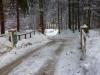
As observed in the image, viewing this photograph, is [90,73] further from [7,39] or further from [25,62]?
[7,39]

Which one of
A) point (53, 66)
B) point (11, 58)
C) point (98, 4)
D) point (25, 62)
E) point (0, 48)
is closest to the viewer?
point (53, 66)

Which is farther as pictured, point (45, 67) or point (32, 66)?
point (32, 66)

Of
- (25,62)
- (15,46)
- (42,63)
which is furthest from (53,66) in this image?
(15,46)

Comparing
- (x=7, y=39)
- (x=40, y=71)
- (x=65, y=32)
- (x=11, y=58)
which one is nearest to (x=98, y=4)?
(x=65, y=32)

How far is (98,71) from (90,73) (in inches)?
13.2

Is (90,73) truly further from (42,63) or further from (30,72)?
(42,63)

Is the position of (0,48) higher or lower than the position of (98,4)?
lower

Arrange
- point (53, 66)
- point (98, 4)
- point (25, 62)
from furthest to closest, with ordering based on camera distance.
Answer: point (98, 4)
point (25, 62)
point (53, 66)

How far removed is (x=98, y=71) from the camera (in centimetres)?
1077

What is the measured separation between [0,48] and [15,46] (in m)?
2.41

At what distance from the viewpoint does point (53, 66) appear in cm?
1406

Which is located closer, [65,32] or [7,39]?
[7,39]

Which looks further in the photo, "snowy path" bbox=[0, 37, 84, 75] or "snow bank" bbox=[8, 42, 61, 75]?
"snow bank" bbox=[8, 42, 61, 75]

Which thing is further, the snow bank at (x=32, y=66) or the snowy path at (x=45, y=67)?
the snow bank at (x=32, y=66)
